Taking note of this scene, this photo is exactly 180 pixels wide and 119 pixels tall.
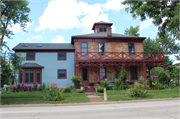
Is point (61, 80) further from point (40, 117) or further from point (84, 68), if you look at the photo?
point (40, 117)

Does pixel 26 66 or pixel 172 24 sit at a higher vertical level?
pixel 172 24

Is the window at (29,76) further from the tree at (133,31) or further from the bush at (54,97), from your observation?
the tree at (133,31)

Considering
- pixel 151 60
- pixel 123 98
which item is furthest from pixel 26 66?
pixel 151 60

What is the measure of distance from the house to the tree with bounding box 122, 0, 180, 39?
4.54 meters

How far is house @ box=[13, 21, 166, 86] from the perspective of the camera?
1788 cm

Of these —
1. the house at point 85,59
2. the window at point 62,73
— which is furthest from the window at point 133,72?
the window at point 62,73

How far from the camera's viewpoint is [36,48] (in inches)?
737

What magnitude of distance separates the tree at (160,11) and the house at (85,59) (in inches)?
179

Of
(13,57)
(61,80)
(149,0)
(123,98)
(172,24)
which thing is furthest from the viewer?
(61,80)

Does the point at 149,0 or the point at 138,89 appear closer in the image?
the point at 138,89

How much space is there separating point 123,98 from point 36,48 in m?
12.9

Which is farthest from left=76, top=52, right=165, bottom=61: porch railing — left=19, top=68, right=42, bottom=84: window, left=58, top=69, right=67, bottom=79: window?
left=19, top=68, right=42, bottom=84: window

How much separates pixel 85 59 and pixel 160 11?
1028 cm

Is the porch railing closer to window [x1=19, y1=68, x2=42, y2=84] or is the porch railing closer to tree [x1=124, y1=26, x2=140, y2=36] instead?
window [x1=19, y1=68, x2=42, y2=84]
